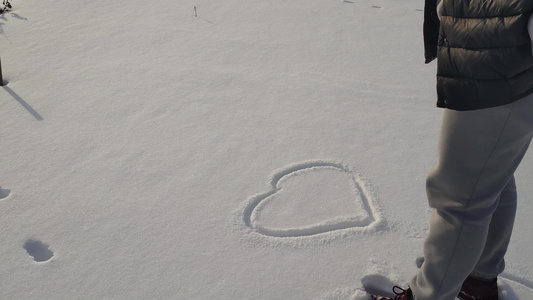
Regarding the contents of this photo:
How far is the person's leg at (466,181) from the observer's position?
4.91 feet

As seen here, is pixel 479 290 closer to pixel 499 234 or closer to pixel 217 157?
pixel 499 234

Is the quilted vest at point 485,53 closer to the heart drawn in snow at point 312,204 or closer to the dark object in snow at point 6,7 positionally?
the heart drawn in snow at point 312,204

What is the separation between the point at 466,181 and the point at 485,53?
1.29ft

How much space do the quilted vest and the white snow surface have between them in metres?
0.89

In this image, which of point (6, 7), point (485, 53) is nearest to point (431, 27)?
point (485, 53)

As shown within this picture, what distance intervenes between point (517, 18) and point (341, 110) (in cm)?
187

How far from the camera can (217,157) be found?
9.16ft

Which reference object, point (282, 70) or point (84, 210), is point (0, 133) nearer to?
point (84, 210)

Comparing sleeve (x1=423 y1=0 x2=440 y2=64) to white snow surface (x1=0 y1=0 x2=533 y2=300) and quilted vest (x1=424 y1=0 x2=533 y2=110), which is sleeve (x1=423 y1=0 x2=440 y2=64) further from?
white snow surface (x1=0 y1=0 x2=533 y2=300)

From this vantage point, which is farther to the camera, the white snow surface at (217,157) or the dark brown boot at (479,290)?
the white snow surface at (217,157)

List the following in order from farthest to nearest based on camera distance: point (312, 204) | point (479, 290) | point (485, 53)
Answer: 1. point (312, 204)
2. point (479, 290)
3. point (485, 53)

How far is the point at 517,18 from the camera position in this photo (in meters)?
1.36

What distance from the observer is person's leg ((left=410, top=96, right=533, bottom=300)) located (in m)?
1.50

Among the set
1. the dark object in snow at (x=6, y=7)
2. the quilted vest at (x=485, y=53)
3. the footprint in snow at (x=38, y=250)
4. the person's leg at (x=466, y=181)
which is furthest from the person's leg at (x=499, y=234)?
the dark object in snow at (x=6, y=7)
